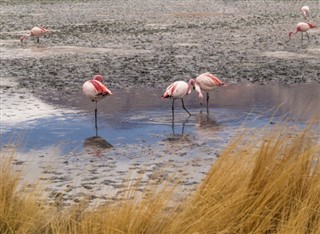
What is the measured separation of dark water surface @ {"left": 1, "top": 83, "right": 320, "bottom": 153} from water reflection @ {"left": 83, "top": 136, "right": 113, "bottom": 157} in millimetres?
90

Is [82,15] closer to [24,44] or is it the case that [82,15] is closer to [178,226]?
[24,44]

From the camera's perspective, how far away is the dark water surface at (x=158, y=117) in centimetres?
1120

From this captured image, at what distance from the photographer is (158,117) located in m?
12.8

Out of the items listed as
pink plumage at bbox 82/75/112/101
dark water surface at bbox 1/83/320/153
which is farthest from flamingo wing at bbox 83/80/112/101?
dark water surface at bbox 1/83/320/153

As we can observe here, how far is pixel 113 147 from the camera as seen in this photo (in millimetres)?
10641

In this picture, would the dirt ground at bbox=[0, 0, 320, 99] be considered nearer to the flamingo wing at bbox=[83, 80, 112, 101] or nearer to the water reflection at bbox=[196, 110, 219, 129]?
the flamingo wing at bbox=[83, 80, 112, 101]

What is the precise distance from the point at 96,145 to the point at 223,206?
553 centimetres

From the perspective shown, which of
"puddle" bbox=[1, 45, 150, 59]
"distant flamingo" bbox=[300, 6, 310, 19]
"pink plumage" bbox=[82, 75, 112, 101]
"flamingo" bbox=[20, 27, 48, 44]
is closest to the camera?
"pink plumage" bbox=[82, 75, 112, 101]

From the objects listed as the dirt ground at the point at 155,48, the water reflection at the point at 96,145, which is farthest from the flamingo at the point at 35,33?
the water reflection at the point at 96,145

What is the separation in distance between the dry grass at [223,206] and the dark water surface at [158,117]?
3462 millimetres

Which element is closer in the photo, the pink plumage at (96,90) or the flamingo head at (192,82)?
the pink plumage at (96,90)

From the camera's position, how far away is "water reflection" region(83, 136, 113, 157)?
34.0 feet

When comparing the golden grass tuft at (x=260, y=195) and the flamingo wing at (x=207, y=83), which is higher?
the golden grass tuft at (x=260, y=195)

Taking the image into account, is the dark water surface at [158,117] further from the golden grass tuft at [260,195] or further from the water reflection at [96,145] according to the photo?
the golden grass tuft at [260,195]
